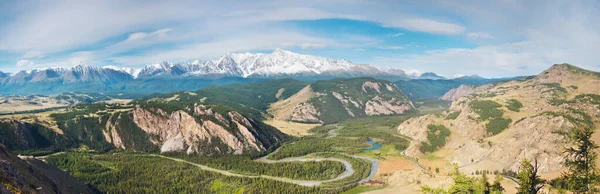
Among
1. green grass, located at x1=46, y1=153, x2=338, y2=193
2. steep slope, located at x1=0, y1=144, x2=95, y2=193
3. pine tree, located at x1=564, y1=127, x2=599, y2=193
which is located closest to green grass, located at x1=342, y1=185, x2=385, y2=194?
green grass, located at x1=46, y1=153, x2=338, y2=193

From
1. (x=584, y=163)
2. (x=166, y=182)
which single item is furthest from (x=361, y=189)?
(x=584, y=163)

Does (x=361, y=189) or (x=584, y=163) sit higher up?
(x=584, y=163)

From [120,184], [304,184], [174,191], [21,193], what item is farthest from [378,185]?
[21,193]

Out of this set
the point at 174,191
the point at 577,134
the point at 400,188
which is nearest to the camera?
the point at 577,134

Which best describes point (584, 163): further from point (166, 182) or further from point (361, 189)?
point (166, 182)

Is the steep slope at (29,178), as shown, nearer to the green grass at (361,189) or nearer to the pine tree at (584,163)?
the pine tree at (584,163)

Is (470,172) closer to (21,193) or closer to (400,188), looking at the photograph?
(400,188)

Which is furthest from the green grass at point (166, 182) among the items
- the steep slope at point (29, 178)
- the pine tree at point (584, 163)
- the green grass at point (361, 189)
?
the pine tree at point (584, 163)

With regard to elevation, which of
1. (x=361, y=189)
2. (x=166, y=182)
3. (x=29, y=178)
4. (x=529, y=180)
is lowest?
(x=361, y=189)

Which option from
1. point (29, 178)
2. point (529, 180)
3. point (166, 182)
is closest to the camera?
point (529, 180)
